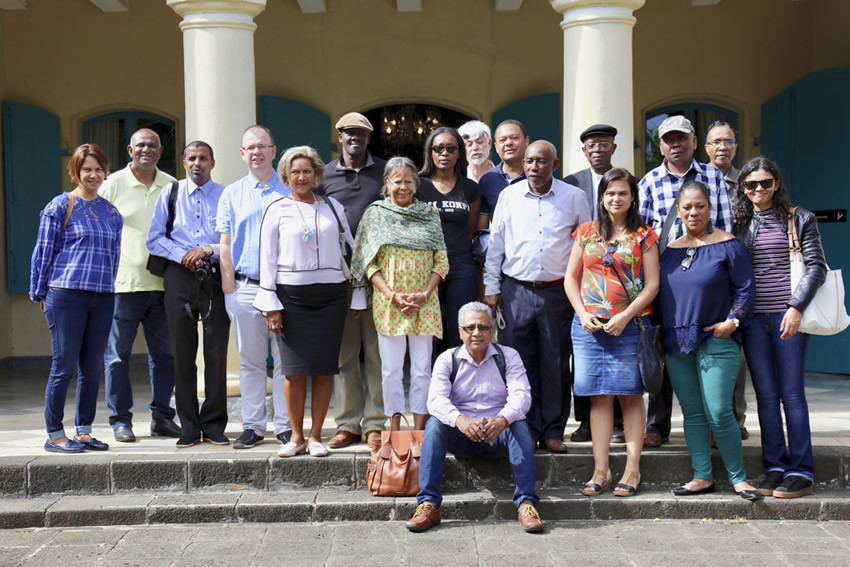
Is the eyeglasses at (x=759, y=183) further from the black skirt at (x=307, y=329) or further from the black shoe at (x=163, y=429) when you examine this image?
the black shoe at (x=163, y=429)

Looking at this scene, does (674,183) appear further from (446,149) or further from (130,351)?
(130,351)

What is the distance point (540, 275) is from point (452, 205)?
2.11 feet

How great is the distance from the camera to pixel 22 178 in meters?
9.26

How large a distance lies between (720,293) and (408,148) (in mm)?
5401

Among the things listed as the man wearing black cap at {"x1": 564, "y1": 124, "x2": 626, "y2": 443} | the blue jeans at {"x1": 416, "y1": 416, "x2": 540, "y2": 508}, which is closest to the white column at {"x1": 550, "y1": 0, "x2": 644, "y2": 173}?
the man wearing black cap at {"x1": 564, "y1": 124, "x2": 626, "y2": 443}

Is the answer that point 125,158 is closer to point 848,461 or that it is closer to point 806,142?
point 806,142

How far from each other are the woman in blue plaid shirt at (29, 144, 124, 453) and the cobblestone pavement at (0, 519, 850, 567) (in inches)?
32.4

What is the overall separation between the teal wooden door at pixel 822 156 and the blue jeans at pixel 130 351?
5816mm

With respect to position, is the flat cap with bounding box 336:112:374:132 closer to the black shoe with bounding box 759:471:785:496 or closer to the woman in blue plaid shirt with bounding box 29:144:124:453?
the woman in blue plaid shirt with bounding box 29:144:124:453

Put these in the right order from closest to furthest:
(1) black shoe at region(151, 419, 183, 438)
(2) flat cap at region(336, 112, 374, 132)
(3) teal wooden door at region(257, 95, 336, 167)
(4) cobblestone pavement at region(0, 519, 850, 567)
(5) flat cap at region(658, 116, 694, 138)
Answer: (4) cobblestone pavement at region(0, 519, 850, 567)
(5) flat cap at region(658, 116, 694, 138)
(2) flat cap at region(336, 112, 374, 132)
(1) black shoe at region(151, 419, 183, 438)
(3) teal wooden door at region(257, 95, 336, 167)

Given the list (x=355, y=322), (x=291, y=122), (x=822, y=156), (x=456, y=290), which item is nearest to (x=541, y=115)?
(x=291, y=122)

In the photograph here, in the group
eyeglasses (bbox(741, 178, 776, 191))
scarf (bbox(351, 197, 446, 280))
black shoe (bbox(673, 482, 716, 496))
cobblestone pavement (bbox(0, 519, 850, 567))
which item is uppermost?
eyeglasses (bbox(741, 178, 776, 191))

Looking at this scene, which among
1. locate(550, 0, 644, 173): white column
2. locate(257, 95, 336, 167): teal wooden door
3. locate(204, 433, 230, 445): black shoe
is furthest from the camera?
locate(257, 95, 336, 167): teal wooden door

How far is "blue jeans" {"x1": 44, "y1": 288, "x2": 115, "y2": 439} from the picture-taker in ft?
17.7
